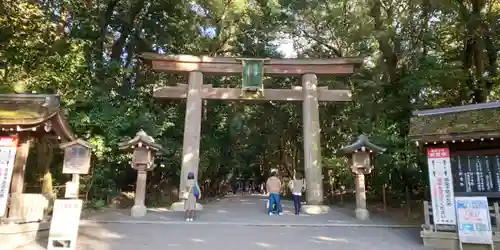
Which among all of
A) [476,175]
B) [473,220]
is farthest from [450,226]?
[476,175]

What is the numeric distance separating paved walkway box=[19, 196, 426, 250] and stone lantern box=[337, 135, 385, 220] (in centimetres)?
86

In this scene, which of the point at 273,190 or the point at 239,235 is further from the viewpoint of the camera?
the point at 273,190

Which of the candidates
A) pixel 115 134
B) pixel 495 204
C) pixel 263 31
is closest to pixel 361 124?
pixel 495 204

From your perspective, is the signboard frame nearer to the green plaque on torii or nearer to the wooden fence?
the wooden fence

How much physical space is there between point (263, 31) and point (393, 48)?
753cm

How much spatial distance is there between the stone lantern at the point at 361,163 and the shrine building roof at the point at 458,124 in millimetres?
1958

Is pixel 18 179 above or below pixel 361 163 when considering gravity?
below

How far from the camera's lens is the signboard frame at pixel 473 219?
7.12m

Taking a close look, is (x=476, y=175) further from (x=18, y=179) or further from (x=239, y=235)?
(x=18, y=179)

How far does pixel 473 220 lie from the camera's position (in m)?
7.32

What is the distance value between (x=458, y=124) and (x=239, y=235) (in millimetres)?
6226

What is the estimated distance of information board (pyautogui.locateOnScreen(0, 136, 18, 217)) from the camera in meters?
7.32

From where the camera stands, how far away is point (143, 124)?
14.5m

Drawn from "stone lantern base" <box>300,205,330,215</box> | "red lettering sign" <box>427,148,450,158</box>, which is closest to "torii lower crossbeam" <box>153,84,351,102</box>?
"stone lantern base" <box>300,205,330,215</box>
